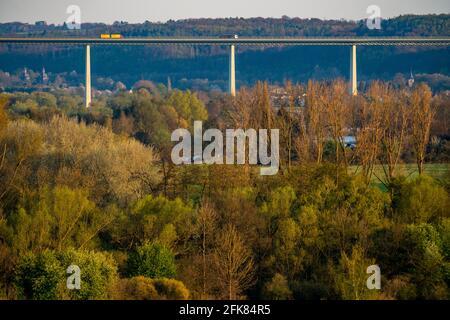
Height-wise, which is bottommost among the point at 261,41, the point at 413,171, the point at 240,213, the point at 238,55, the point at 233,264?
the point at 233,264

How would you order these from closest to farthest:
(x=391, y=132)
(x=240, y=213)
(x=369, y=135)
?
(x=240, y=213) < (x=369, y=135) < (x=391, y=132)

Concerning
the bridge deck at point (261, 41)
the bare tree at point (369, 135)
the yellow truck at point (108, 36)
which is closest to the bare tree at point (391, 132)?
the bare tree at point (369, 135)

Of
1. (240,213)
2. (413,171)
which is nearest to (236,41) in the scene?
(413,171)

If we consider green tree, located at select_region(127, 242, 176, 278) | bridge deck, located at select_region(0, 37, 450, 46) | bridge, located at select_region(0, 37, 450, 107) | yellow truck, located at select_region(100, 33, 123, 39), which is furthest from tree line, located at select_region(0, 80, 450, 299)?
yellow truck, located at select_region(100, 33, 123, 39)

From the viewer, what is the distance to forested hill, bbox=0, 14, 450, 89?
90.1m

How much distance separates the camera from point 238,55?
104 m

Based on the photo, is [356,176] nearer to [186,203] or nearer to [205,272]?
[186,203]

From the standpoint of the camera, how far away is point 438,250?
2314 centimetres

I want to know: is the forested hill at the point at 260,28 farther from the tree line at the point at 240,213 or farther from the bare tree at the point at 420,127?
the bare tree at the point at 420,127

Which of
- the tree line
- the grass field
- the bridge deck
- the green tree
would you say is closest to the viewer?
the tree line

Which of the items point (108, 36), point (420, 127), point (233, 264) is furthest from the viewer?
point (108, 36)

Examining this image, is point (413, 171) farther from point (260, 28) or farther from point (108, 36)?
point (260, 28)

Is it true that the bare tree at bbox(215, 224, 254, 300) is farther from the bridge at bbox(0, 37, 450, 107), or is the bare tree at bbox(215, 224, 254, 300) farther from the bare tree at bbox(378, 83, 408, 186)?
the bridge at bbox(0, 37, 450, 107)
